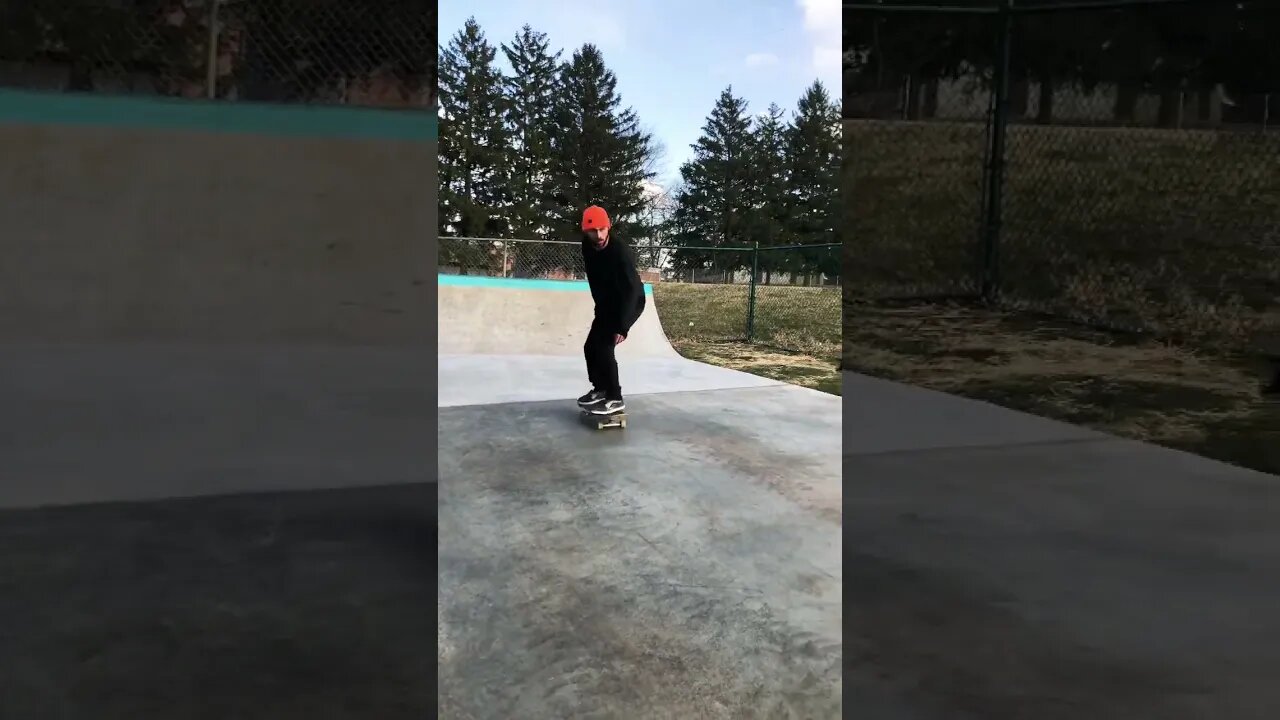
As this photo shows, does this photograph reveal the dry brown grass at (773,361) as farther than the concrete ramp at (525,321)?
No

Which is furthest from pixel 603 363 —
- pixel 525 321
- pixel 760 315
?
pixel 760 315

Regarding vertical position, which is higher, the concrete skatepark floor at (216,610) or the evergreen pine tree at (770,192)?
the evergreen pine tree at (770,192)

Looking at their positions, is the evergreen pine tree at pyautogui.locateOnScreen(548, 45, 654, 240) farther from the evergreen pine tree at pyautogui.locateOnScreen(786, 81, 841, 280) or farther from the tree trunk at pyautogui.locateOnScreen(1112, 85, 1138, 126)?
the tree trunk at pyautogui.locateOnScreen(1112, 85, 1138, 126)

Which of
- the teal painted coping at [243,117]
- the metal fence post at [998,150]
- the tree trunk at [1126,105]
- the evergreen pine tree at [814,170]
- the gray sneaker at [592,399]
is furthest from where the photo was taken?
the evergreen pine tree at [814,170]

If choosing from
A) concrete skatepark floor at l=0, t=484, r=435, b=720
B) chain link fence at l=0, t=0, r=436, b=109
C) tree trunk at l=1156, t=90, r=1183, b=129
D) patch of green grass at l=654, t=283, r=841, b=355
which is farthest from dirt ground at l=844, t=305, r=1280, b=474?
chain link fence at l=0, t=0, r=436, b=109

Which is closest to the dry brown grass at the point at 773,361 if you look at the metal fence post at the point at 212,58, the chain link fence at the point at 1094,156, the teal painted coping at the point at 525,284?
the chain link fence at the point at 1094,156

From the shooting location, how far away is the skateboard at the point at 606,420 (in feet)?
16.1

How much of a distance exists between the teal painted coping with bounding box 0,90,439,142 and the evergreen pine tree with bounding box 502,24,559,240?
220 inches

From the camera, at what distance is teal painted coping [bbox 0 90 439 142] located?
955 centimetres

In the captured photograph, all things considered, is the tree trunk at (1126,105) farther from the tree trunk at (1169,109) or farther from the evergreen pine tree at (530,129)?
the evergreen pine tree at (530,129)

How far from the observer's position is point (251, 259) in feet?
32.0

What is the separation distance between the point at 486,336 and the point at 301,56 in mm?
4309

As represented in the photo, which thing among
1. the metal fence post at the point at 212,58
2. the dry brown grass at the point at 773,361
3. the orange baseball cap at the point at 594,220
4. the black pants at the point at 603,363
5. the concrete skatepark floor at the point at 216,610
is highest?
the metal fence post at the point at 212,58

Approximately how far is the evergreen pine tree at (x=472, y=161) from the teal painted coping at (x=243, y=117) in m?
4.69
